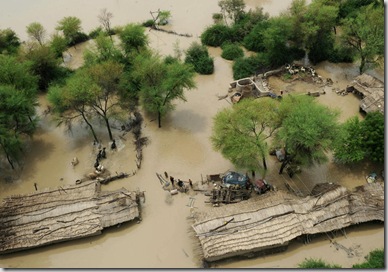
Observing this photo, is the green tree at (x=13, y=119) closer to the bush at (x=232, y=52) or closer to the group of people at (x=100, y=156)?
the group of people at (x=100, y=156)

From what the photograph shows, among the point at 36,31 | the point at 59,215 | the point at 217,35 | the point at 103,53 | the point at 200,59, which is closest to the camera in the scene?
the point at 59,215

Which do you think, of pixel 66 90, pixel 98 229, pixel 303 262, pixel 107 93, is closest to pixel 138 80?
pixel 107 93

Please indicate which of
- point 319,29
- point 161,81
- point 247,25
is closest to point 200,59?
point 247,25

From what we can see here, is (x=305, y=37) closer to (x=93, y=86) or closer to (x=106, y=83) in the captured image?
(x=106, y=83)

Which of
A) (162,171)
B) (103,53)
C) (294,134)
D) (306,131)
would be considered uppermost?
(103,53)

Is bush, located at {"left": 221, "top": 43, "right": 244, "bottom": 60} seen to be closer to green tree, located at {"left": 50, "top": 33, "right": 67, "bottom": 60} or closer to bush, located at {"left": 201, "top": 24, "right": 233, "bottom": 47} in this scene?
bush, located at {"left": 201, "top": 24, "right": 233, "bottom": 47}
